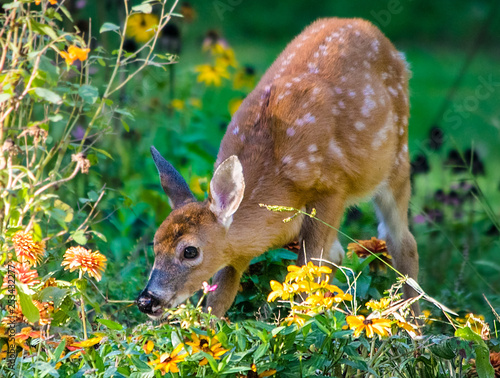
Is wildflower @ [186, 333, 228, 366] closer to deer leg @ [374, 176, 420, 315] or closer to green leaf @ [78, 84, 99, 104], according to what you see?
green leaf @ [78, 84, 99, 104]

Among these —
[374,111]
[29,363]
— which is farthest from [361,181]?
[29,363]

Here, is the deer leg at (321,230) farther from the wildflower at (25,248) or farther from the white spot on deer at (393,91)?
the wildflower at (25,248)

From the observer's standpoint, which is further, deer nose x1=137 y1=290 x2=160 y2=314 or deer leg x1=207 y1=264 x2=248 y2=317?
deer leg x1=207 y1=264 x2=248 y2=317

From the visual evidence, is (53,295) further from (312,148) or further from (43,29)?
(312,148)

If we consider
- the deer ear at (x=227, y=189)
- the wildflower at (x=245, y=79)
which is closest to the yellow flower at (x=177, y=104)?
the wildflower at (x=245, y=79)

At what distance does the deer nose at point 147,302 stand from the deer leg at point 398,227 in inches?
64.2

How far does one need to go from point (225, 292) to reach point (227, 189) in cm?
52

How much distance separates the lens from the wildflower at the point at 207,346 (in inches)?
92.6

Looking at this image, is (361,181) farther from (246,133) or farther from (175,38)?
(175,38)

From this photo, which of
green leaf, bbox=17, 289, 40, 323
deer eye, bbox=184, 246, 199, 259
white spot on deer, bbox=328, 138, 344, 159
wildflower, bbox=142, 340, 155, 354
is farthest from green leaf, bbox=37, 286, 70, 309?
white spot on deer, bbox=328, 138, 344, 159

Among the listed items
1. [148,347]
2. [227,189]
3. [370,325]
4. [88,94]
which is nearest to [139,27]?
[227,189]

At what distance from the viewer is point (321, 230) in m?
3.91

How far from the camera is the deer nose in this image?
3389 mm

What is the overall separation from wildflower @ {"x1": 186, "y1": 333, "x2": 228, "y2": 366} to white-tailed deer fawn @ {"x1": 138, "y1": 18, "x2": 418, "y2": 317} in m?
1.02
